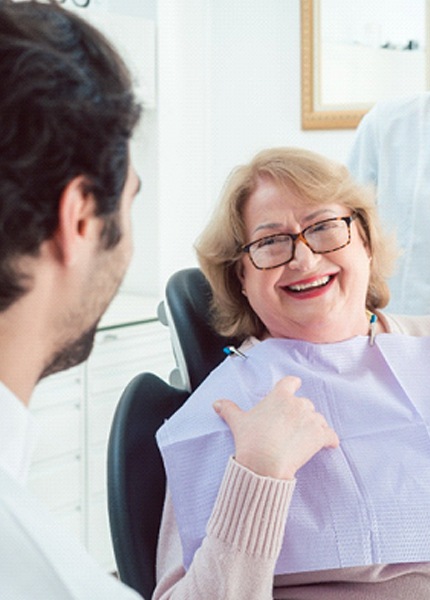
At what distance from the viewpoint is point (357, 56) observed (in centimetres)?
347

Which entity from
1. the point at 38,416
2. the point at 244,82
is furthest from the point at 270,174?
the point at 244,82

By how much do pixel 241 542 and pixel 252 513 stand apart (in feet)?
0.15

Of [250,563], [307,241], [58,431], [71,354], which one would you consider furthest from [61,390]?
[71,354]

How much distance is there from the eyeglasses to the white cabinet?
1417 mm

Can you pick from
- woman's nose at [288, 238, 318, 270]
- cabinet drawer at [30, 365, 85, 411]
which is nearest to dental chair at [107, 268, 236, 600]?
woman's nose at [288, 238, 318, 270]

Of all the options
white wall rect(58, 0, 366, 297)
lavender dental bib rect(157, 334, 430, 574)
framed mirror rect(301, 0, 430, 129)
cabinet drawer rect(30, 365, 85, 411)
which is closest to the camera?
lavender dental bib rect(157, 334, 430, 574)

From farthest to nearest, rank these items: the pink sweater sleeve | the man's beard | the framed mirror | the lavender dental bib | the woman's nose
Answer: the framed mirror < the woman's nose < the lavender dental bib < the pink sweater sleeve < the man's beard

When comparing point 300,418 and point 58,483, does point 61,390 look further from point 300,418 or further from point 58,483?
point 300,418

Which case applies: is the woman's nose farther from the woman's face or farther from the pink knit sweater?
the pink knit sweater

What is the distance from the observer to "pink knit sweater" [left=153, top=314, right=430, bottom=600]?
125 centimetres

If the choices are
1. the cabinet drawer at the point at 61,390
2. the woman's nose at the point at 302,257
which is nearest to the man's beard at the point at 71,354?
the woman's nose at the point at 302,257

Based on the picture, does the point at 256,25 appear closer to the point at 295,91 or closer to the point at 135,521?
the point at 295,91

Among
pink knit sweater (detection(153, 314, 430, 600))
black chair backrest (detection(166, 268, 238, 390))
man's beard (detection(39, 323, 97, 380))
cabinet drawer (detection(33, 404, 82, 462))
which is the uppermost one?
man's beard (detection(39, 323, 97, 380))

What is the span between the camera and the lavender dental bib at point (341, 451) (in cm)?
138
